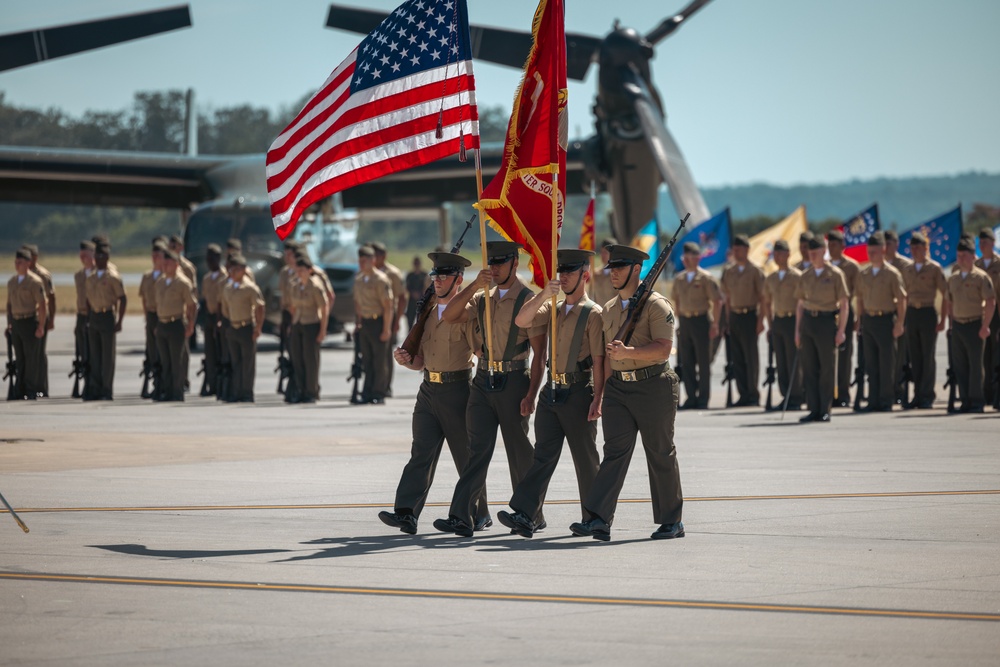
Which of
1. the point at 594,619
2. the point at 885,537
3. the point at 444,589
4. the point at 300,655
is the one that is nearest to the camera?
the point at 300,655

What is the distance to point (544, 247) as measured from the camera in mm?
8461

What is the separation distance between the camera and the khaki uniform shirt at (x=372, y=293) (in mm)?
17312

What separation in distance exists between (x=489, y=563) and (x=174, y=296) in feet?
36.8

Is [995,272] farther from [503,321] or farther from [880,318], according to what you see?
[503,321]

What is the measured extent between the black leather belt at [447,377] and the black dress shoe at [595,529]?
47.0 inches

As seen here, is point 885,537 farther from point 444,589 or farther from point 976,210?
point 976,210

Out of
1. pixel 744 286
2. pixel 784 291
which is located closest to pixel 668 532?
pixel 784 291

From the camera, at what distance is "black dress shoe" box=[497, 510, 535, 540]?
26.1ft

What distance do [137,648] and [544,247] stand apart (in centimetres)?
386

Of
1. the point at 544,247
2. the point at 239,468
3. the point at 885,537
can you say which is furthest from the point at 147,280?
the point at 885,537

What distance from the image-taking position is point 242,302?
1730 centimetres

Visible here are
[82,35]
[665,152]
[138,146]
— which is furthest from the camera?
[138,146]

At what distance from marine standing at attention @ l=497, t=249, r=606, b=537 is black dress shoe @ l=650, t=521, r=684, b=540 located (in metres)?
0.50

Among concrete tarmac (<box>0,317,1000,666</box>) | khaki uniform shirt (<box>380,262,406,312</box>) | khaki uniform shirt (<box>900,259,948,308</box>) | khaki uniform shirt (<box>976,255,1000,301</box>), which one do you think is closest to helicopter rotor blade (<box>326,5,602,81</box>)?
khaki uniform shirt (<box>380,262,406,312</box>)
